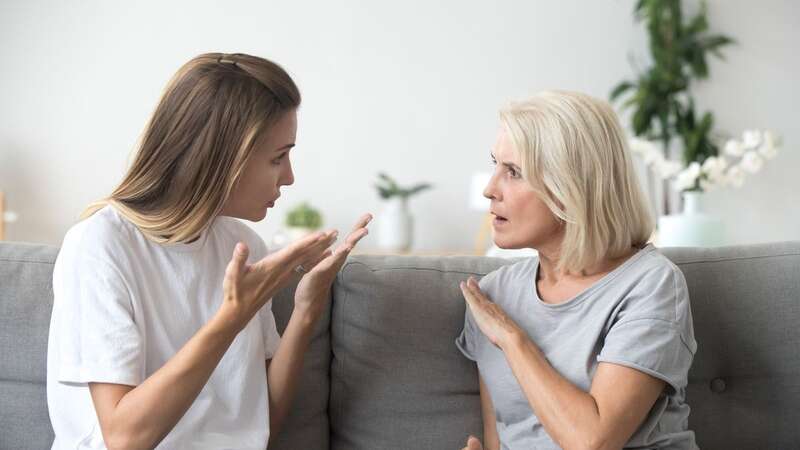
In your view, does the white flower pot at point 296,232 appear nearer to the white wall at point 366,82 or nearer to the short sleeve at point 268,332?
the white wall at point 366,82

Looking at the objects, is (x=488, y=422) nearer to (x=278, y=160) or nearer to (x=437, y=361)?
(x=437, y=361)

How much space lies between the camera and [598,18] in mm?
5547

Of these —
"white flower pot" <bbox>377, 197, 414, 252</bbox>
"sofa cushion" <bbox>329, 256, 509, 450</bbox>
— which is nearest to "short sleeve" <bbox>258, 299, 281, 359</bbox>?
"sofa cushion" <bbox>329, 256, 509, 450</bbox>

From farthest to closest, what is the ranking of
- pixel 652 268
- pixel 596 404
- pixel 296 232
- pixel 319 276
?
pixel 296 232, pixel 319 276, pixel 652 268, pixel 596 404

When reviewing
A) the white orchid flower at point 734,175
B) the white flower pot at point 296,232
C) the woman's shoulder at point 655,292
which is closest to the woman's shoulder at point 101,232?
the woman's shoulder at point 655,292

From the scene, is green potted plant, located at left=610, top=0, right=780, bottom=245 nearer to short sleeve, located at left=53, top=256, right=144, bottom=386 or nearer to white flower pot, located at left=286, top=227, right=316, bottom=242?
white flower pot, located at left=286, top=227, right=316, bottom=242

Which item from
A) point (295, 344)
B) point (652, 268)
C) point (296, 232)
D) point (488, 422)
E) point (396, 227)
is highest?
point (652, 268)

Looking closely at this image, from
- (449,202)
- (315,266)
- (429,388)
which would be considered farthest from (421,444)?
(449,202)

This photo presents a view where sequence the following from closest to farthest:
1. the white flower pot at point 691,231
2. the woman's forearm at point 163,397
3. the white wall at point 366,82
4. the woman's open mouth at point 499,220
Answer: the woman's forearm at point 163,397, the woman's open mouth at point 499,220, the white flower pot at point 691,231, the white wall at point 366,82

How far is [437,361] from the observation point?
68.1 inches

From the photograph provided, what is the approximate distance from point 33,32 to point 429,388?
4.44 metres

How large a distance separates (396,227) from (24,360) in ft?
11.6

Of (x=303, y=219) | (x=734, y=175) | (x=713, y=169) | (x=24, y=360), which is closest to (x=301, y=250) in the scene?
(x=24, y=360)

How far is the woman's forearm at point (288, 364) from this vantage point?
5.29ft
